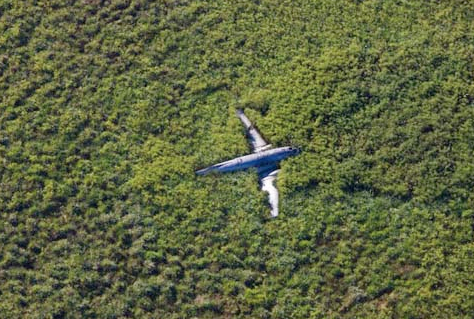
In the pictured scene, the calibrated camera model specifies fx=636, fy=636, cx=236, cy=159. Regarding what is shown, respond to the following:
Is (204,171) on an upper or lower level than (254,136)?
lower

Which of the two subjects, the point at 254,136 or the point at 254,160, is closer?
the point at 254,160

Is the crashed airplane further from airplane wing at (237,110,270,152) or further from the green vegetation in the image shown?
the green vegetation

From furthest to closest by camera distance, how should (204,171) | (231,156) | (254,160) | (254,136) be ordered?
(254,136) → (231,156) → (254,160) → (204,171)

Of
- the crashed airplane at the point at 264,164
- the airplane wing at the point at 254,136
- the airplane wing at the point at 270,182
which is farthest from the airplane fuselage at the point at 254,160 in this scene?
the airplane wing at the point at 254,136

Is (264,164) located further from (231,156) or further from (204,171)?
(204,171)

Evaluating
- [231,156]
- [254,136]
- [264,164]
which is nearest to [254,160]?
[264,164]

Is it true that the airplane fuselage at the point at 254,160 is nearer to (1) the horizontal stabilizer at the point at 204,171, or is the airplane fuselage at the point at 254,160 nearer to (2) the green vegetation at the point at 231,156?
(1) the horizontal stabilizer at the point at 204,171

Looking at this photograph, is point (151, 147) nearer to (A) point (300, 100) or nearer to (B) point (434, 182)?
(A) point (300, 100)
